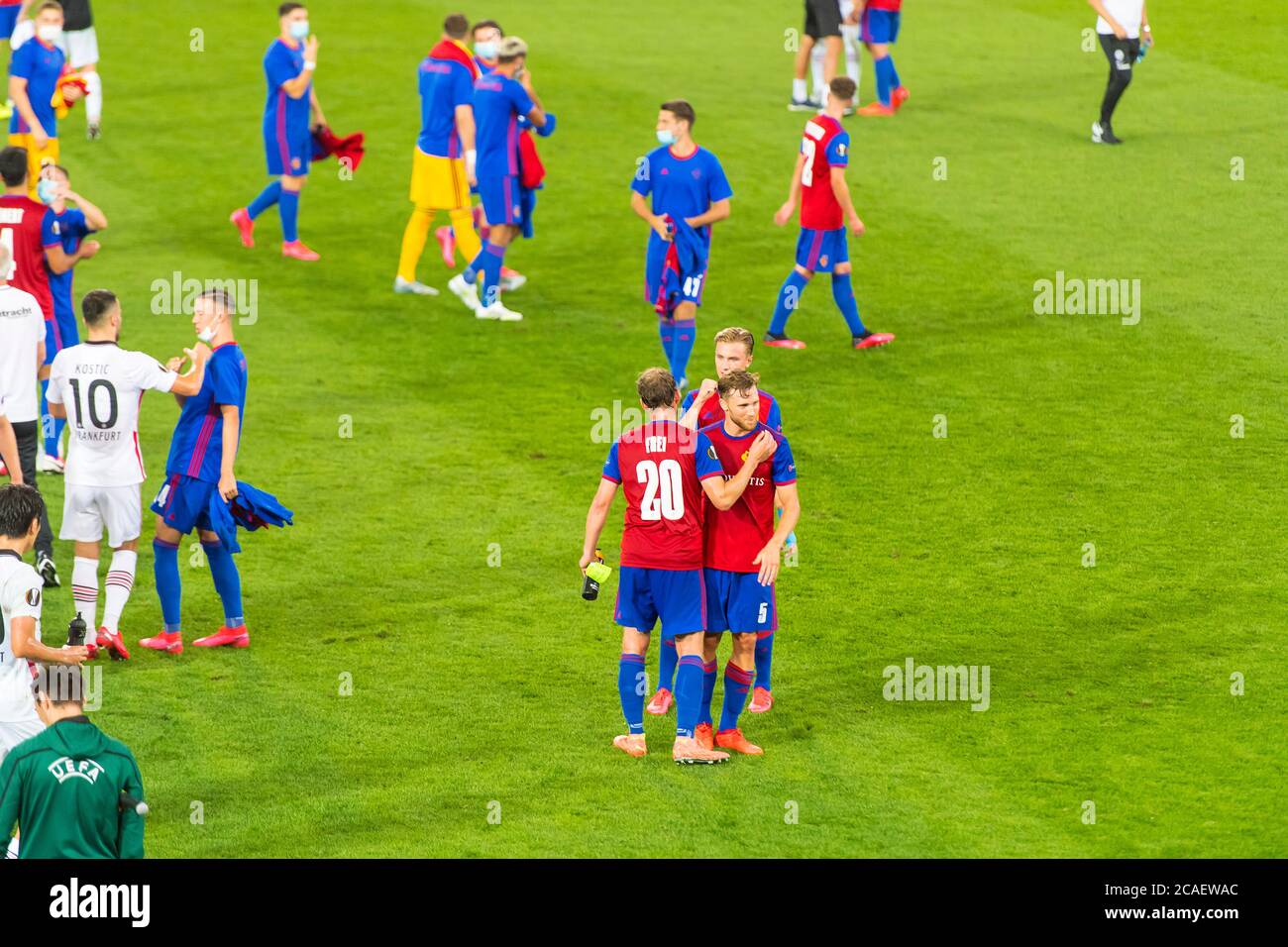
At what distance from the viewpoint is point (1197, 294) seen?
16578mm

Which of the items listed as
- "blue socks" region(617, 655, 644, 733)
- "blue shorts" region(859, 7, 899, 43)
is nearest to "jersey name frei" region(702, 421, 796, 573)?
"blue socks" region(617, 655, 644, 733)

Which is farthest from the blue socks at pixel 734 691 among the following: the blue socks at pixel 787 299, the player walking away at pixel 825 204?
the blue socks at pixel 787 299

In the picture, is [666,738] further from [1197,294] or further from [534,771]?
[1197,294]

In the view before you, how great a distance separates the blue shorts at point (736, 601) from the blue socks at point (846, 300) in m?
6.35

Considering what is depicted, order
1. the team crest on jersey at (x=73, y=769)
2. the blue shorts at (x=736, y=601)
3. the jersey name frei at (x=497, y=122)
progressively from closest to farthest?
the team crest on jersey at (x=73, y=769), the blue shorts at (x=736, y=601), the jersey name frei at (x=497, y=122)

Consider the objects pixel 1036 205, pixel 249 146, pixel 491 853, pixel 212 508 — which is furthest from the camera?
pixel 249 146

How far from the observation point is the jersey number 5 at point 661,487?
29.9 ft

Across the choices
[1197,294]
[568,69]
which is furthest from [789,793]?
[568,69]

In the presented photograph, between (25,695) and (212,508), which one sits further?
(212,508)

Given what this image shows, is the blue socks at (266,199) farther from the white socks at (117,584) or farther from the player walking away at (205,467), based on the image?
the white socks at (117,584)

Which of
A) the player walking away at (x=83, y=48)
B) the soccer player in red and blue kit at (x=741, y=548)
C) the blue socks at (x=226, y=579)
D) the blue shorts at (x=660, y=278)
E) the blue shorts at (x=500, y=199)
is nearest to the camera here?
the soccer player in red and blue kit at (x=741, y=548)

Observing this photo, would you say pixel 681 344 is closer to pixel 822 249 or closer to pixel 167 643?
pixel 822 249

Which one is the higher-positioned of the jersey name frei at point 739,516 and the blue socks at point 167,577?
the jersey name frei at point 739,516
